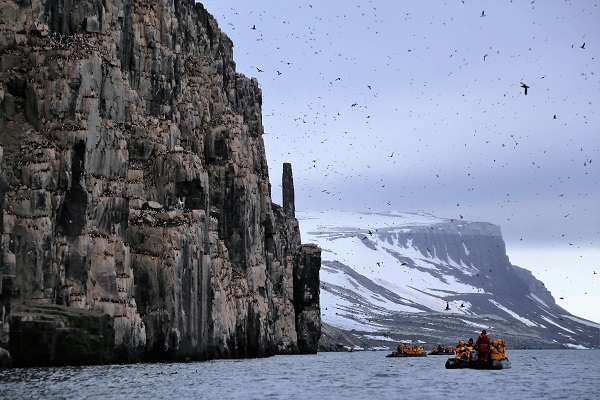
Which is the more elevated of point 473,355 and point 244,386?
point 473,355

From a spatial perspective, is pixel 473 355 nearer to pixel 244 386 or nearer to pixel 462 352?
pixel 462 352

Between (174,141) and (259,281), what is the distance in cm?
4555

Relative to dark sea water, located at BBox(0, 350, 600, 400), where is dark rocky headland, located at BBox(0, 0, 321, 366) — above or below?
above

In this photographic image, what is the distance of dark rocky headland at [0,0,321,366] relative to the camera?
97625 mm

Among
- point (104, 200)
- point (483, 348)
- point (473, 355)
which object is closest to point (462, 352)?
point (473, 355)

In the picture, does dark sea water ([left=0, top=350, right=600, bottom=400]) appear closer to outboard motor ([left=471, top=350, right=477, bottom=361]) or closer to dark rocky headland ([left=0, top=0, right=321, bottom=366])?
dark rocky headland ([left=0, top=0, right=321, bottom=366])

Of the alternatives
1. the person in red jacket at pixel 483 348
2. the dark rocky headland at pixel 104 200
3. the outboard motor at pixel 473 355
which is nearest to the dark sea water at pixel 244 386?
the person in red jacket at pixel 483 348

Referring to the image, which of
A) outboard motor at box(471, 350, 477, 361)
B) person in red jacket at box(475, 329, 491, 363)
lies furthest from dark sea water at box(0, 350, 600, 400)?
outboard motor at box(471, 350, 477, 361)

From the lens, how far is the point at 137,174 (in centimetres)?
13925

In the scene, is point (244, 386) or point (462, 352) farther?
point (462, 352)

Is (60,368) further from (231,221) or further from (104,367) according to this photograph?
(231,221)

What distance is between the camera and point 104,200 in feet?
374

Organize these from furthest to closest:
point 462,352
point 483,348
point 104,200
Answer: point 462,352 → point 104,200 → point 483,348

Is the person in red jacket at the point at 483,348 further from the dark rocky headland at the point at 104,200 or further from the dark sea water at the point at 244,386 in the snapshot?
the dark rocky headland at the point at 104,200
